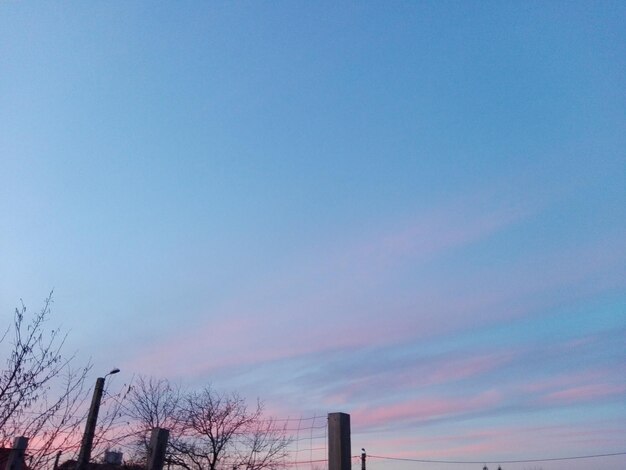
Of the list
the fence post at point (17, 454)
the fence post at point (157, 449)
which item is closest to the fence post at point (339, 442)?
the fence post at point (157, 449)

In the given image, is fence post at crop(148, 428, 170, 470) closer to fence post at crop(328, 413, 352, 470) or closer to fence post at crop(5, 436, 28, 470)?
fence post at crop(5, 436, 28, 470)

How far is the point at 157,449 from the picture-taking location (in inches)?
262

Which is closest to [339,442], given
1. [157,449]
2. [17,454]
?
[157,449]

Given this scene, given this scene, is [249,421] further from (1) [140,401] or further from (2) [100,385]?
(2) [100,385]

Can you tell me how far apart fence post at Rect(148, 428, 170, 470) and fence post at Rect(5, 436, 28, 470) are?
165 centimetres

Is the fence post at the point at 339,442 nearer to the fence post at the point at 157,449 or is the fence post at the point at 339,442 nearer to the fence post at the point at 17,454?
the fence post at the point at 157,449

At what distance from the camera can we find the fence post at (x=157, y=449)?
655 cm

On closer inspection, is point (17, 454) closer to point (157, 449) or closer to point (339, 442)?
point (157, 449)

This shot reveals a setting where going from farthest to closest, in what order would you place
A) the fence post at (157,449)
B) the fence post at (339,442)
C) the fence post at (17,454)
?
1. the fence post at (17,454)
2. the fence post at (157,449)
3. the fence post at (339,442)

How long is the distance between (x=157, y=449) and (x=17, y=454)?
1.81 m

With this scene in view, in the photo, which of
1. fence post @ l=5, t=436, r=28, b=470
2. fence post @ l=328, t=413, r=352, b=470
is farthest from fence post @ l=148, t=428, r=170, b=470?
fence post @ l=328, t=413, r=352, b=470

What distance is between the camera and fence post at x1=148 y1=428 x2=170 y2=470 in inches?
A: 258

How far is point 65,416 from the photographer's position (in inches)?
297

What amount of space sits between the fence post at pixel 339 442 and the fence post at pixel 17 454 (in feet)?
13.0
